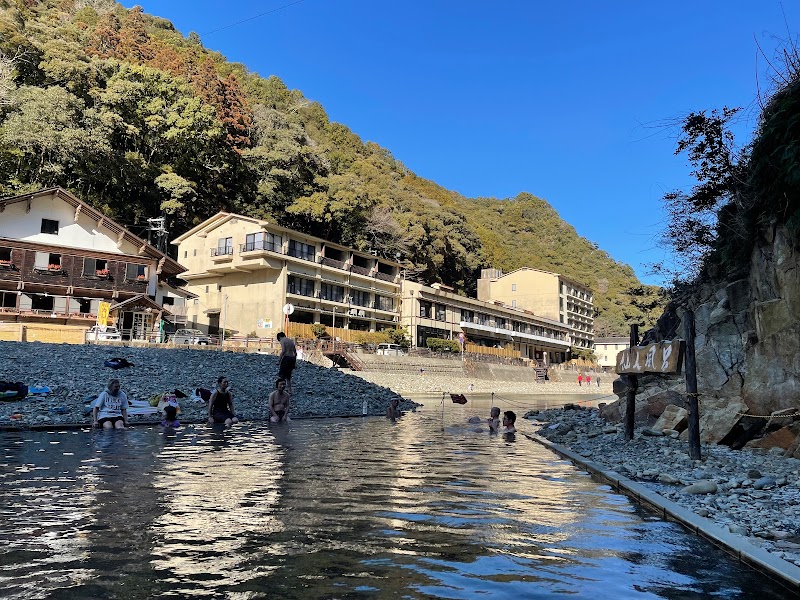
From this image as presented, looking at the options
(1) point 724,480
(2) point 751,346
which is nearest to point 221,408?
(1) point 724,480

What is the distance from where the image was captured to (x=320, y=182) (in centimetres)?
6078

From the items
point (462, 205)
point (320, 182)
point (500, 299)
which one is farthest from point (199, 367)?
point (462, 205)

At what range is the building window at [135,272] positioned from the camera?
43062 millimetres

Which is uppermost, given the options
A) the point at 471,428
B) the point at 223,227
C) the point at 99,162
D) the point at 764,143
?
the point at 99,162

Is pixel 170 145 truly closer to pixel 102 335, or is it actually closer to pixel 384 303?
pixel 102 335

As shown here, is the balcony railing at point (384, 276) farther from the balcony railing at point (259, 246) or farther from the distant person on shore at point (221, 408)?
the distant person on shore at point (221, 408)

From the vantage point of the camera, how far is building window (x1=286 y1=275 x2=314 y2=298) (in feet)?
174

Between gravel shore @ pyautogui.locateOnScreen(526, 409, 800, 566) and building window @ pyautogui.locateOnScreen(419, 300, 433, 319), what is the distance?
51.3 m

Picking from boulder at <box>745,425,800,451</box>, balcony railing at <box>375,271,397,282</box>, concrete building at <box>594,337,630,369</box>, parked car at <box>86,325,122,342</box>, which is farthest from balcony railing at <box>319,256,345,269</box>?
concrete building at <box>594,337,630,369</box>

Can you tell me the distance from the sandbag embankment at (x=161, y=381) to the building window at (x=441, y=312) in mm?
38428

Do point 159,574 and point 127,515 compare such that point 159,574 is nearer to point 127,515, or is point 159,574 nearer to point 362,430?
point 127,515

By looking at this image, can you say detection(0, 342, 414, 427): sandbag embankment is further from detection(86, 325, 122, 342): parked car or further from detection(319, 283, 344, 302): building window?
detection(319, 283, 344, 302): building window

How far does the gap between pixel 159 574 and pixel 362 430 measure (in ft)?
39.8

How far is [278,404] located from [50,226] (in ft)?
106
